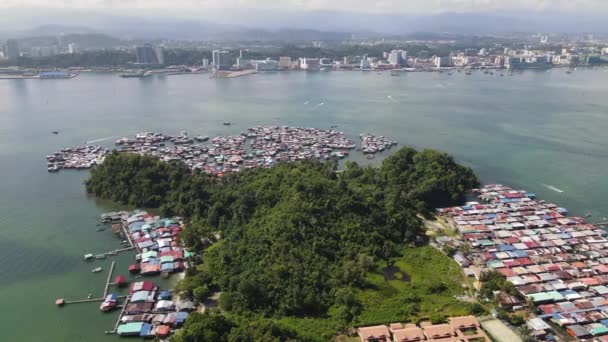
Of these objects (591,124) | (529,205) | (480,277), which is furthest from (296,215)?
(591,124)

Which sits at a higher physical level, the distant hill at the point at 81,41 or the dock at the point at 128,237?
the distant hill at the point at 81,41

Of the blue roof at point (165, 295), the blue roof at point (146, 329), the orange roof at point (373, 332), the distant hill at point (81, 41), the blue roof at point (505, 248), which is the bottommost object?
the blue roof at point (146, 329)

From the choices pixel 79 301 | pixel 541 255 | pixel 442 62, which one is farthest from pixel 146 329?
pixel 442 62

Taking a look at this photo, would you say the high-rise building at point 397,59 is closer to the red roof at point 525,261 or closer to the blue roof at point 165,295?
the red roof at point 525,261

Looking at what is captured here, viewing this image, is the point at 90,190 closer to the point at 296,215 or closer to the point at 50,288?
the point at 50,288

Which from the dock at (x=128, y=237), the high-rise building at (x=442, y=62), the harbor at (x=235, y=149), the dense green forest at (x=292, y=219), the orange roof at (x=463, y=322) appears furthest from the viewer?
the high-rise building at (x=442, y=62)

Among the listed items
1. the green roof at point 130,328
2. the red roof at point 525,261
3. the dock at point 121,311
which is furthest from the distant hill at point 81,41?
the red roof at point 525,261

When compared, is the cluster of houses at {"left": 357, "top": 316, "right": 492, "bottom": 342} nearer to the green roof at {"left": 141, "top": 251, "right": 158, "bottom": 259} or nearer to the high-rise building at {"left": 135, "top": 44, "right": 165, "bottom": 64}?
the green roof at {"left": 141, "top": 251, "right": 158, "bottom": 259}
